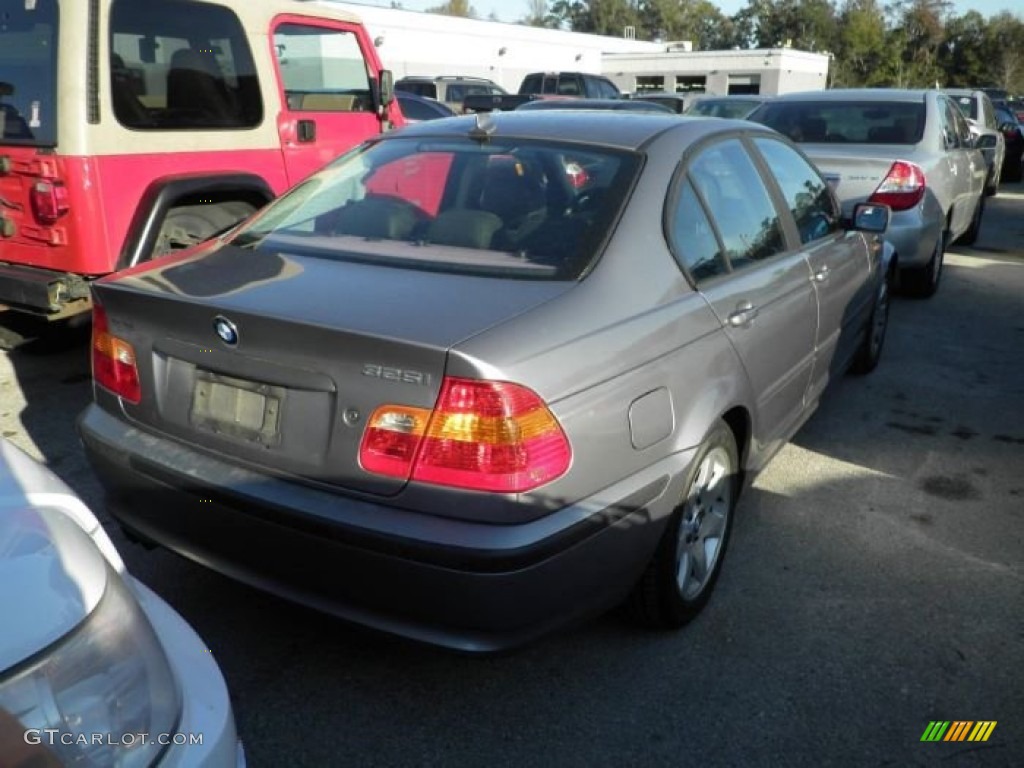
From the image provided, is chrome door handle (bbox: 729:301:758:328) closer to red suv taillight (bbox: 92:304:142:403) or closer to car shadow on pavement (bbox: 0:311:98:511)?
red suv taillight (bbox: 92:304:142:403)

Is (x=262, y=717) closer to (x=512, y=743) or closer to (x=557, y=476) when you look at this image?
(x=512, y=743)

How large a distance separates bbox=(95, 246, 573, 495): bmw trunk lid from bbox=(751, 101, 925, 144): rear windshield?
20.2 ft

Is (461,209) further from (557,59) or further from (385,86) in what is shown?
(557,59)

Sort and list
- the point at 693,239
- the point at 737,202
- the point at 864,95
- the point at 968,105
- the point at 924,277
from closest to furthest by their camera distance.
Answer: the point at 693,239 → the point at 737,202 → the point at 924,277 → the point at 864,95 → the point at 968,105

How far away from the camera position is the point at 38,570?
1.34 m

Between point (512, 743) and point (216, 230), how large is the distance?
3.78 m

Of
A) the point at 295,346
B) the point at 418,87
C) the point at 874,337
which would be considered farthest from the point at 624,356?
the point at 418,87

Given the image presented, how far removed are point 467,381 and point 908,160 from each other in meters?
6.17

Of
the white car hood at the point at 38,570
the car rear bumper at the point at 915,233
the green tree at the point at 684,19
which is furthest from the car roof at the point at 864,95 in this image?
the green tree at the point at 684,19

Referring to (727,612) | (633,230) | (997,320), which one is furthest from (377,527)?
(997,320)

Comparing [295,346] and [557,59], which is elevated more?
[557,59]

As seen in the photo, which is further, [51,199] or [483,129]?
[51,199]

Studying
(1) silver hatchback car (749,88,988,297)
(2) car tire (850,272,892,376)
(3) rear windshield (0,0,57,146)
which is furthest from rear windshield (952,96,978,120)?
(3) rear windshield (0,0,57,146)

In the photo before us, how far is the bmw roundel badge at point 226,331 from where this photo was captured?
94.4 inches
